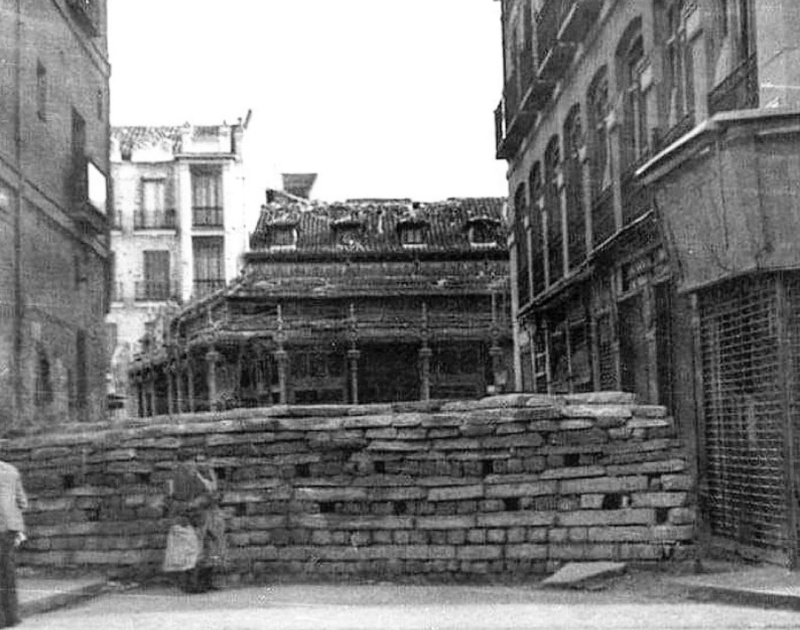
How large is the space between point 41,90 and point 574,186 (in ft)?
25.9

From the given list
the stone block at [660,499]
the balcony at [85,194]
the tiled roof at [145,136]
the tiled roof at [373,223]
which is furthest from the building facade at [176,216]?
the stone block at [660,499]

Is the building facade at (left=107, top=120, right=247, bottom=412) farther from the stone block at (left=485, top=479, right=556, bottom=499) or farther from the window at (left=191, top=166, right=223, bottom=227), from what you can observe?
the stone block at (left=485, top=479, right=556, bottom=499)

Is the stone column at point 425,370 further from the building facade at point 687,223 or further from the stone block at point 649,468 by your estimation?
the stone block at point 649,468

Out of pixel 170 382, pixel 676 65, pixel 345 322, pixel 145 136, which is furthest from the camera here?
pixel 145 136

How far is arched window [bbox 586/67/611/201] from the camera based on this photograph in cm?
1859

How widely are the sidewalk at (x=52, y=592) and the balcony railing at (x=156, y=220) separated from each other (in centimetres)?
4219

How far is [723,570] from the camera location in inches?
452

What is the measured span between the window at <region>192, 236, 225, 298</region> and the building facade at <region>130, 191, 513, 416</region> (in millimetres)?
2562

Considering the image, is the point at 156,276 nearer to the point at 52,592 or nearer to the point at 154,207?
the point at 154,207

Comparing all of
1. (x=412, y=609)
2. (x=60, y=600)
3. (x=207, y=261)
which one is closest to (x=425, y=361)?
(x=207, y=261)

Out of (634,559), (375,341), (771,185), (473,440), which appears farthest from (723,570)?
(375,341)

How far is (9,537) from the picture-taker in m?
9.77

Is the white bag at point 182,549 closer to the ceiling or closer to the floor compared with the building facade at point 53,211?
closer to the floor

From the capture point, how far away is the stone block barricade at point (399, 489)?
1185cm
